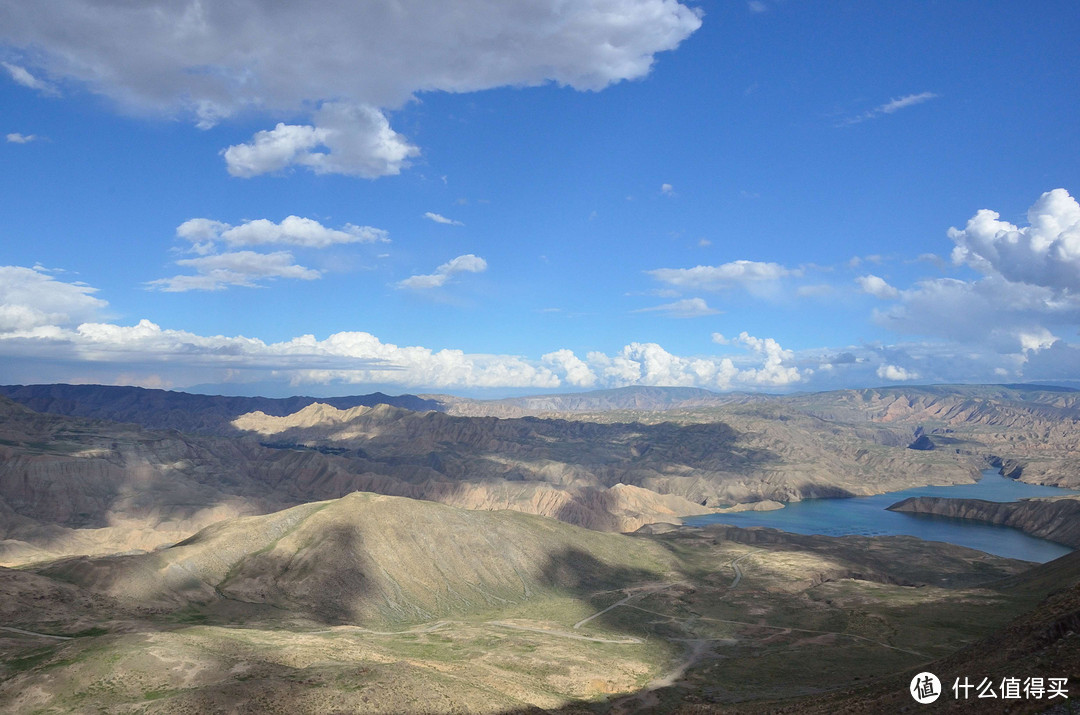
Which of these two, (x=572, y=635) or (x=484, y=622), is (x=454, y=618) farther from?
(x=572, y=635)

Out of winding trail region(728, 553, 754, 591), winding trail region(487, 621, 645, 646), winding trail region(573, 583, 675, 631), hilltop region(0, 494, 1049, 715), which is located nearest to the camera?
hilltop region(0, 494, 1049, 715)

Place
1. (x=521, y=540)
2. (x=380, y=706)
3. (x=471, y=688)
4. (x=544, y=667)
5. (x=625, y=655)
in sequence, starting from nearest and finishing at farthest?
(x=380, y=706) < (x=471, y=688) < (x=544, y=667) < (x=625, y=655) < (x=521, y=540)

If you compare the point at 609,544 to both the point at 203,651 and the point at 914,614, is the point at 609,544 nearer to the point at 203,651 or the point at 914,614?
the point at 914,614

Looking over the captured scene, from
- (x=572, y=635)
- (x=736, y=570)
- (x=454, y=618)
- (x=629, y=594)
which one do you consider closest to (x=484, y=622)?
(x=454, y=618)

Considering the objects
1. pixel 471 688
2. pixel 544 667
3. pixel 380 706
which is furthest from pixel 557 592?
pixel 380 706

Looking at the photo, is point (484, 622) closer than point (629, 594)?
Yes

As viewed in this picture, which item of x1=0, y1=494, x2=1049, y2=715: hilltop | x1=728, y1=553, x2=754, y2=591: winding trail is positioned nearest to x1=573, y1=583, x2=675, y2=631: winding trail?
x1=0, y1=494, x2=1049, y2=715: hilltop

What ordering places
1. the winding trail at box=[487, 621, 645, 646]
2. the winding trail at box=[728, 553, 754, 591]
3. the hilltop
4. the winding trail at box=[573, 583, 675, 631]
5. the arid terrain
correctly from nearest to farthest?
the arid terrain < the hilltop < the winding trail at box=[487, 621, 645, 646] < the winding trail at box=[573, 583, 675, 631] < the winding trail at box=[728, 553, 754, 591]

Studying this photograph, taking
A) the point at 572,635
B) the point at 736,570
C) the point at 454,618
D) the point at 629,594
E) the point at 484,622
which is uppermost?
the point at 572,635

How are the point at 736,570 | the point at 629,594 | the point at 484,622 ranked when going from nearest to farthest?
the point at 484,622
the point at 629,594
the point at 736,570

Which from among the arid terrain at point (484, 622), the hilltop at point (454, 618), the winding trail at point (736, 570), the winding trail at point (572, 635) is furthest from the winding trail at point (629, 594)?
the winding trail at point (736, 570)

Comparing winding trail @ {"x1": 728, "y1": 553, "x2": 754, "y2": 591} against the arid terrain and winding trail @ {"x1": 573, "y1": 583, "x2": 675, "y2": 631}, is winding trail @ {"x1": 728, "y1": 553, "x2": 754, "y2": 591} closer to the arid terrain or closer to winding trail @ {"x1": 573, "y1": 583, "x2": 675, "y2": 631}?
the arid terrain
